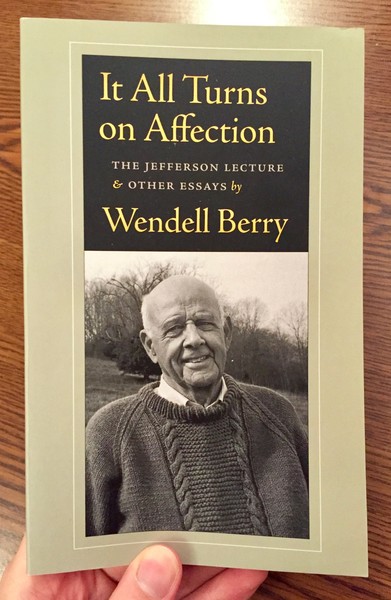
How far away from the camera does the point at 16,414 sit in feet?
1.27

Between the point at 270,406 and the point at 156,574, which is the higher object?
the point at 270,406

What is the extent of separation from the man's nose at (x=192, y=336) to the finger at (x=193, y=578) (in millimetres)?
186

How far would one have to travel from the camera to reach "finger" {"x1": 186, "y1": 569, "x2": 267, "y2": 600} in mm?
372

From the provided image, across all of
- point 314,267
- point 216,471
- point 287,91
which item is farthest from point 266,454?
point 287,91

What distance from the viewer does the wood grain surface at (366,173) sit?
1.21ft

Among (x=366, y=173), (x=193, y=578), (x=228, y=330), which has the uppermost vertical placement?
(x=366, y=173)

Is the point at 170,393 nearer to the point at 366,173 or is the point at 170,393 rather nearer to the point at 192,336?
the point at 192,336

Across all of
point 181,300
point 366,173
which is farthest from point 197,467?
point 366,173

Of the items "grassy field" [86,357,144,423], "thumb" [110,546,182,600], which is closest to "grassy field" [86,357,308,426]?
"grassy field" [86,357,144,423]

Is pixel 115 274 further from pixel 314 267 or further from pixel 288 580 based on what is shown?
pixel 288 580

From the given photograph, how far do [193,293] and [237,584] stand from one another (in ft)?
0.74

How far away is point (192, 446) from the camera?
1.18 feet

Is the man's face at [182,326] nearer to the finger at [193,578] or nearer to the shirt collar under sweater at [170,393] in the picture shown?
the shirt collar under sweater at [170,393]

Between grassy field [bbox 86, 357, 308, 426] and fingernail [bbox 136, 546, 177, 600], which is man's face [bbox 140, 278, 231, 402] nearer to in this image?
grassy field [bbox 86, 357, 308, 426]
